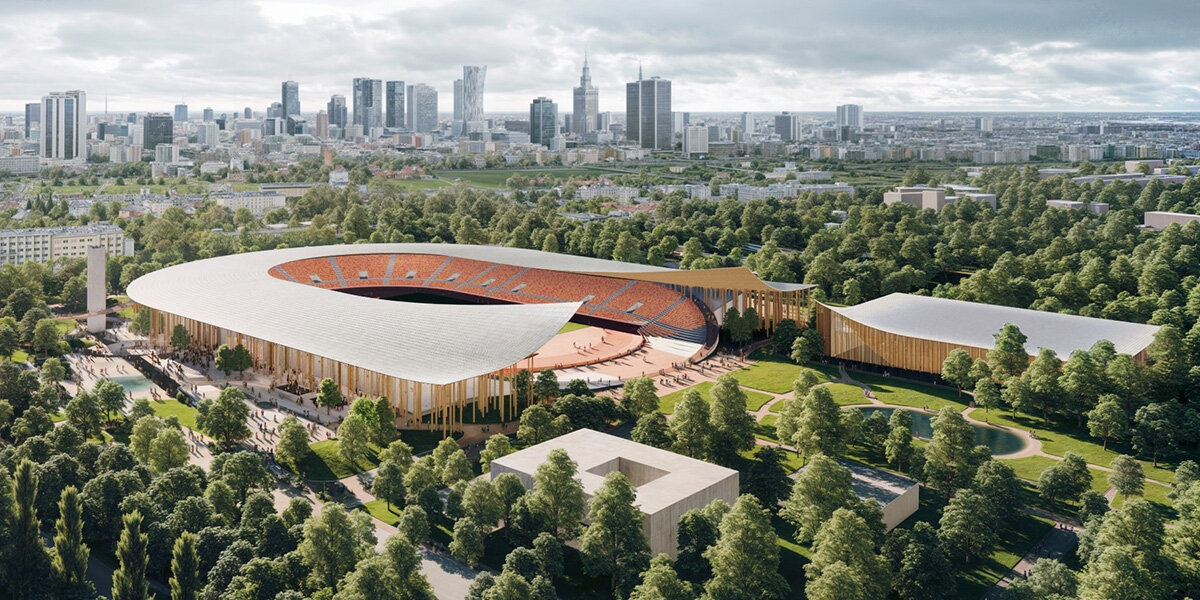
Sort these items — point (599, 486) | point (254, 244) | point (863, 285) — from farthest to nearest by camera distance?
point (254, 244), point (863, 285), point (599, 486)

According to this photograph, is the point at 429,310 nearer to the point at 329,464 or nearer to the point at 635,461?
the point at 329,464

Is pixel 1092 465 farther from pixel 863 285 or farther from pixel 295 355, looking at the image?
pixel 295 355

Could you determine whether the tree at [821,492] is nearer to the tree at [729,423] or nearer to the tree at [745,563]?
the tree at [745,563]

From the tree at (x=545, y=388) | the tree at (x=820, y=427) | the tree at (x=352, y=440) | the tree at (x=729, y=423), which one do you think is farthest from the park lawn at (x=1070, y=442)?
the tree at (x=352, y=440)

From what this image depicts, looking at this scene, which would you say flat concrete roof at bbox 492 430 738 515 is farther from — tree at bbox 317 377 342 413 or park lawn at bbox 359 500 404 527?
tree at bbox 317 377 342 413

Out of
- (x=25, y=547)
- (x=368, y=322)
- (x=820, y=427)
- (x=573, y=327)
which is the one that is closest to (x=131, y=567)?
(x=25, y=547)

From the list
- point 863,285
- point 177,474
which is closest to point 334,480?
point 177,474
